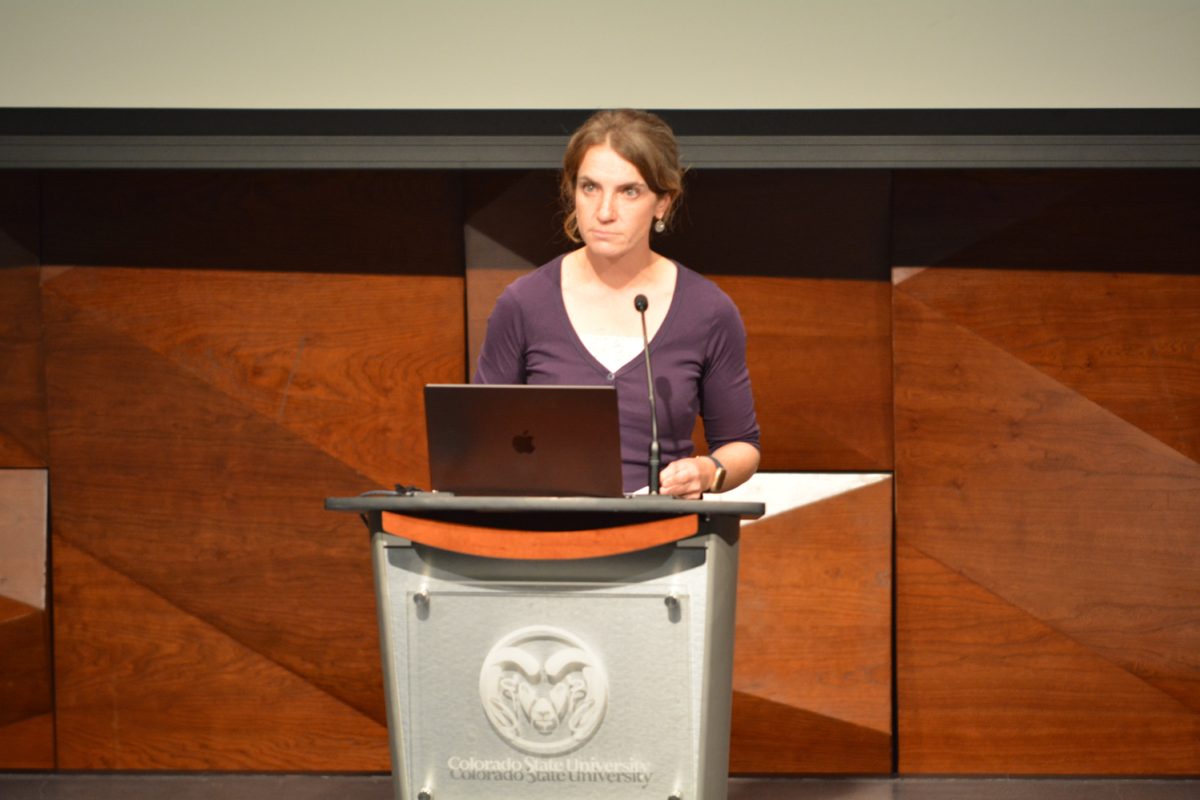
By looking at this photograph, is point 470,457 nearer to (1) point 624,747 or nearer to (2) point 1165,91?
(1) point 624,747

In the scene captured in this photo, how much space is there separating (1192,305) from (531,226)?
5.39ft

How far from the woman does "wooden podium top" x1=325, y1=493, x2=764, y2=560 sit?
0.33m

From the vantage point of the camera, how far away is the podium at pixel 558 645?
5.33ft

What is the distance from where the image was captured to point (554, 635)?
1635 mm

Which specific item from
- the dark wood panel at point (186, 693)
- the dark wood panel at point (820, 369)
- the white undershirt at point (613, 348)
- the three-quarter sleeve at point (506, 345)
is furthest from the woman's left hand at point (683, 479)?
the dark wood panel at point (186, 693)

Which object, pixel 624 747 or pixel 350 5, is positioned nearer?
pixel 624 747

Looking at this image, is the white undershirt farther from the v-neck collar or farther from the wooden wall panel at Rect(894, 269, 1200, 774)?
the wooden wall panel at Rect(894, 269, 1200, 774)

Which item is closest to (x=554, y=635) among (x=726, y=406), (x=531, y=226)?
(x=726, y=406)

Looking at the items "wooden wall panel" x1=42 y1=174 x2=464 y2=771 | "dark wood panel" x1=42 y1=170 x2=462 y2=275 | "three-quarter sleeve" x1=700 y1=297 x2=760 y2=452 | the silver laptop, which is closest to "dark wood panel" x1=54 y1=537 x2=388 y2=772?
"wooden wall panel" x1=42 y1=174 x2=464 y2=771

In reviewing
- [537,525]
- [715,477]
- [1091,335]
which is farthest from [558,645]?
[1091,335]

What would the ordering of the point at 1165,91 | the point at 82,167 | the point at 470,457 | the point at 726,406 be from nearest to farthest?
the point at 470,457
the point at 726,406
the point at 1165,91
the point at 82,167

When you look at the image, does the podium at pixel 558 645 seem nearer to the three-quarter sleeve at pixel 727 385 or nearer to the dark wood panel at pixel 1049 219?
the three-quarter sleeve at pixel 727 385

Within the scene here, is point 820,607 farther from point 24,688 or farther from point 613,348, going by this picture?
point 24,688

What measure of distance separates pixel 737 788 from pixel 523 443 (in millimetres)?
1818
